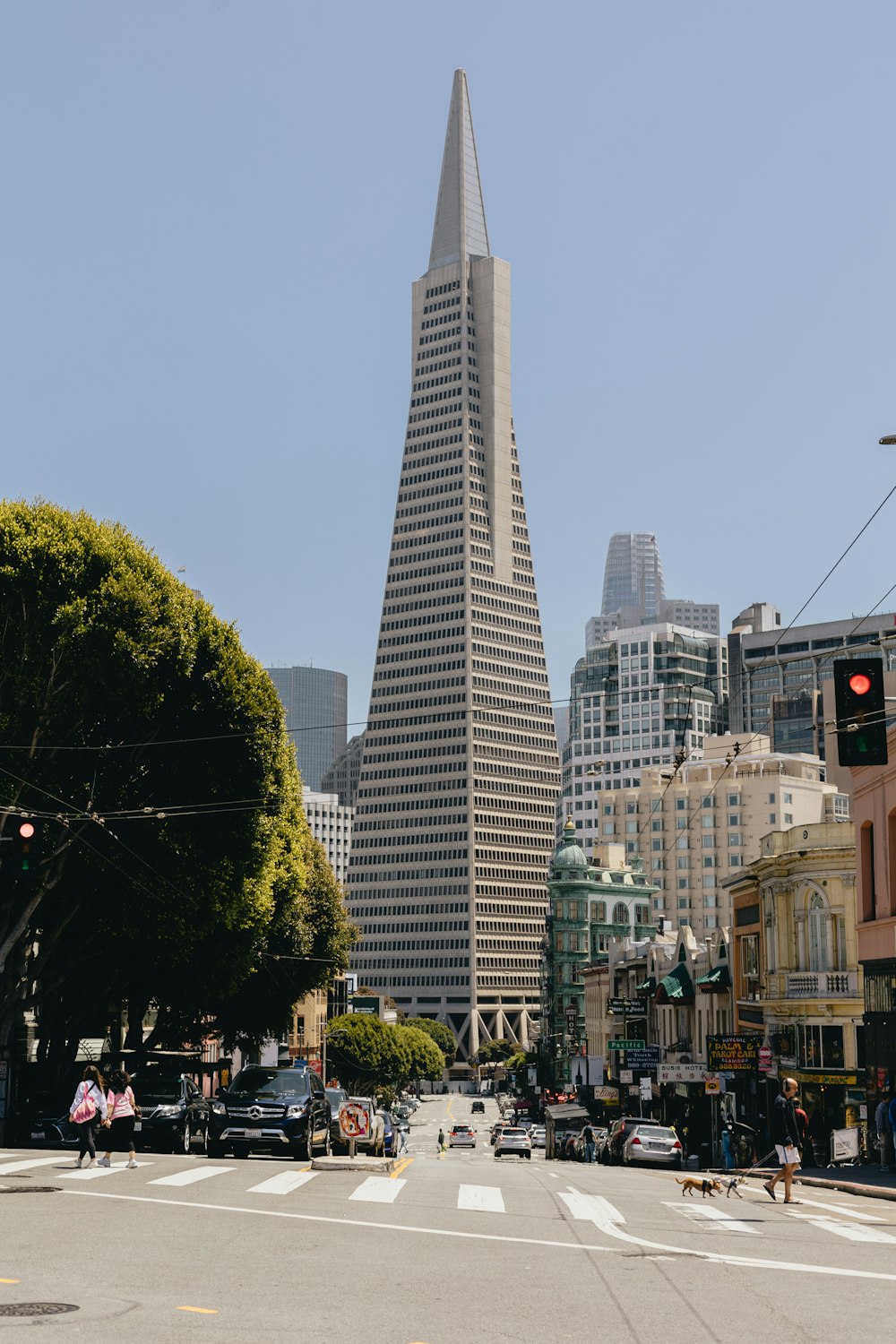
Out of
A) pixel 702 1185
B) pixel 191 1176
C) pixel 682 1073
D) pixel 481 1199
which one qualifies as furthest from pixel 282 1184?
pixel 682 1073

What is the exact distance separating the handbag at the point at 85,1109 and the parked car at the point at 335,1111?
7.77 m

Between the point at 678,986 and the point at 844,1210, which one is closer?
the point at 844,1210

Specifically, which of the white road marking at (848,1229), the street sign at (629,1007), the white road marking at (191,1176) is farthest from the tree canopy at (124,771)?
the street sign at (629,1007)

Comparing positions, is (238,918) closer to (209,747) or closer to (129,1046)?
(209,747)

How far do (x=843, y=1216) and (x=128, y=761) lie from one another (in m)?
23.5

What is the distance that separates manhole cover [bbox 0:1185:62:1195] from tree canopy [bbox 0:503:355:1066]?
1386cm

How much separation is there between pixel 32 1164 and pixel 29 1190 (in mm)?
5343

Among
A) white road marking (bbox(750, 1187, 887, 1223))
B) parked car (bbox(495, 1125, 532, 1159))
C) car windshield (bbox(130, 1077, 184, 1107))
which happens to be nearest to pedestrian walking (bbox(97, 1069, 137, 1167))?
car windshield (bbox(130, 1077, 184, 1107))

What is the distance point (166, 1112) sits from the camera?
32.4 meters

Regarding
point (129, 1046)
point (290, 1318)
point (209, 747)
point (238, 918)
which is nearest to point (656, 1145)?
point (238, 918)

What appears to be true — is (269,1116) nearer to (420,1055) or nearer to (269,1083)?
(269,1083)

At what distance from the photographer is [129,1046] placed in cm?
5450

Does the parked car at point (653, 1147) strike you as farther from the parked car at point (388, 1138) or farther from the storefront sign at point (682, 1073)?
the storefront sign at point (682, 1073)

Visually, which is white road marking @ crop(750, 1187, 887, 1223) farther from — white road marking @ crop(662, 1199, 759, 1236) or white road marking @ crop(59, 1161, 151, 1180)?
white road marking @ crop(59, 1161, 151, 1180)
